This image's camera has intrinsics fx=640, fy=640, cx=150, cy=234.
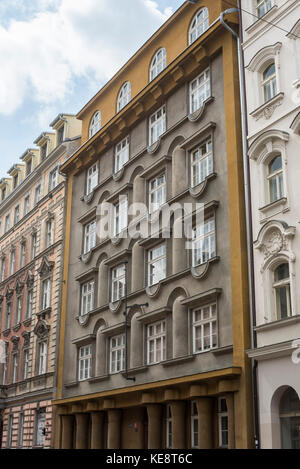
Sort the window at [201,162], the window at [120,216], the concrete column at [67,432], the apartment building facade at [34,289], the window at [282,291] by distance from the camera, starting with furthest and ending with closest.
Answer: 1. the apartment building facade at [34,289]
2. the concrete column at [67,432]
3. the window at [120,216]
4. the window at [201,162]
5. the window at [282,291]

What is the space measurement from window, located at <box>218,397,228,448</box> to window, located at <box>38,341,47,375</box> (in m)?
16.2

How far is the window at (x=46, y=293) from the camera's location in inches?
1518

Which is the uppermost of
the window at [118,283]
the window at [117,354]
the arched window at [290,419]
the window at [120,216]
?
the window at [120,216]

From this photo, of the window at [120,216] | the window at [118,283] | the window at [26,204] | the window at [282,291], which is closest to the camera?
the window at [282,291]

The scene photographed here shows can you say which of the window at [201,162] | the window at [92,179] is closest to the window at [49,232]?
the window at [92,179]

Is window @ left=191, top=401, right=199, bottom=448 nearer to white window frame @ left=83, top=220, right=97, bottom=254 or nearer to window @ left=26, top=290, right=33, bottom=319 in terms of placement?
white window frame @ left=83, top=220, right=97, bottom=254

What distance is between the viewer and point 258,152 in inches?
907

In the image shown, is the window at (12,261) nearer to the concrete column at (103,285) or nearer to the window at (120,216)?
the concrete column at (103,285)

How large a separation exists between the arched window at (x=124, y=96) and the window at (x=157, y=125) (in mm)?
3336

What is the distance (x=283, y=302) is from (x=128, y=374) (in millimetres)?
9530

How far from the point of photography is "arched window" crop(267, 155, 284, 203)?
2202cm

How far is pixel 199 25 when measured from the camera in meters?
28.5

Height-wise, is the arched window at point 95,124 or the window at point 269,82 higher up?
the arched window at point 95,124
